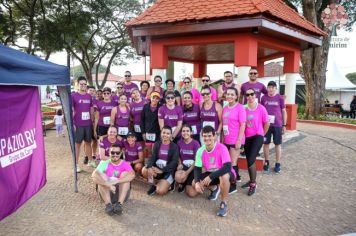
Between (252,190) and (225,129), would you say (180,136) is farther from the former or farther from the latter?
(252,190)

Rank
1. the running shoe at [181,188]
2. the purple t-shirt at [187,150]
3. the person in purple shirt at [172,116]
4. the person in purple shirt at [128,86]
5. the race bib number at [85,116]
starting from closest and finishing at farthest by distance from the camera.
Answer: the purple t-shirt at [187,150], the running shoe at [181,188], the person in purple shirt at [172,116], the race bib number at [85,116], the person in purple shirt at [128,86]

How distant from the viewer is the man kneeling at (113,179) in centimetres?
425

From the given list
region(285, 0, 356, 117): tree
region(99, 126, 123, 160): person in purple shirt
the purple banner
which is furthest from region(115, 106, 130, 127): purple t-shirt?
region(285, 0, 356, 117): tree

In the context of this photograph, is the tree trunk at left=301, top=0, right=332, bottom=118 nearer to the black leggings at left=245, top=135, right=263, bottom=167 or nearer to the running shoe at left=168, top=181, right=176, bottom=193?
the black leggings at left=245, top=135, right=263, bottom=167

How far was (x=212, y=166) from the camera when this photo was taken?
4496mm

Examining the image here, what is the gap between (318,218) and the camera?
13.5ft

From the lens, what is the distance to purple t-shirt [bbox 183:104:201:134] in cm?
536

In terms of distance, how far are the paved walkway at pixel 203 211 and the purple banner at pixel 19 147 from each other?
1.80ft

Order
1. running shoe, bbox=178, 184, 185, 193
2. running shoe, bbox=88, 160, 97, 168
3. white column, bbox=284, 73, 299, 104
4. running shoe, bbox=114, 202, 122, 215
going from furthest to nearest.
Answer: white column, bbox=284, 73, 299, 104 → running shoe, bbox=88, 160, 97, 168 → running shoe, bbox=178, 184, 185, 193 → running shoe, bbox=114, 202, 122, 215

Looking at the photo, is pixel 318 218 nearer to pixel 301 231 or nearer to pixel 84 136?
pixel 301 231

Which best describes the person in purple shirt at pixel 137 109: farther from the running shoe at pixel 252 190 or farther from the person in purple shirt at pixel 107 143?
the running shoe at pixel 252 190

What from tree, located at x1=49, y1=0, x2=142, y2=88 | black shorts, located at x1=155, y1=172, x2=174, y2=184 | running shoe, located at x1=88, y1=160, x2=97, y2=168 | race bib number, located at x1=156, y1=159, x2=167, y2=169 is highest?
tree, located at x1=49, y1=0, x2=142, y2=88

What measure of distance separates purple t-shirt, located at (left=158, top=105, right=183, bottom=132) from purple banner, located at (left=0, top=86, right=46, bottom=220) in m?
2.05

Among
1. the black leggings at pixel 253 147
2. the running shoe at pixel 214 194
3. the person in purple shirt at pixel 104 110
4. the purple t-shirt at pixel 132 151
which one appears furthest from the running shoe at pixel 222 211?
the person in purple shirt at pixel 104 110
